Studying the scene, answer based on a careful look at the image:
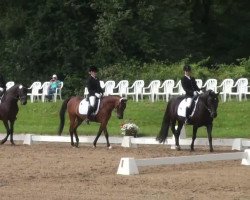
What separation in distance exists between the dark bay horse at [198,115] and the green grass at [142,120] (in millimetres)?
3746

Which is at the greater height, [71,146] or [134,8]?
[134,8]

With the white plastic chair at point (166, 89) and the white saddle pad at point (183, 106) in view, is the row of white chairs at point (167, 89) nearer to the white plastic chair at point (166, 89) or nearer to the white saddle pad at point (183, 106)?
the white plastic chair at point (166, 89)

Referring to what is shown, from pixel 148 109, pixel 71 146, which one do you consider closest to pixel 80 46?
pixel 148 109

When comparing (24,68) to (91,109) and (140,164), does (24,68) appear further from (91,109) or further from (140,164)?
(140,164)

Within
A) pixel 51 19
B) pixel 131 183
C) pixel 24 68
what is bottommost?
pixel 131 183

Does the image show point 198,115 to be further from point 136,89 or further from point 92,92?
point 136,89

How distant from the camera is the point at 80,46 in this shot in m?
50.0

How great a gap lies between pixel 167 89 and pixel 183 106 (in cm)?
1360

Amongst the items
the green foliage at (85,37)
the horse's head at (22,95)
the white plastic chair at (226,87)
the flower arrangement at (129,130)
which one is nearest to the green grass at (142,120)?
the flower arrangement at (129,130)

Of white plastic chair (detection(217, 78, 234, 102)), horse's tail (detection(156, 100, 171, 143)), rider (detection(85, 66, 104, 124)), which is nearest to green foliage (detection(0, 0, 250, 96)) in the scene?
white plastic chair (detection(217, 78, 234, 102))

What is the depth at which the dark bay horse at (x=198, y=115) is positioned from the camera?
22.3 metres

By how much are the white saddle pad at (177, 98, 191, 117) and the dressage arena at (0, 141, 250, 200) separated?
161 centimetres

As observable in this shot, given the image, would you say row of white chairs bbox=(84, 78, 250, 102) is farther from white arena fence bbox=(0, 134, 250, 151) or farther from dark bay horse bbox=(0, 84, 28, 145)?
white arena fence bbox=(0, 134, 250, 151)

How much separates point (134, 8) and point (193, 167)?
3218cm
